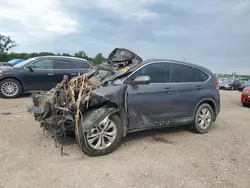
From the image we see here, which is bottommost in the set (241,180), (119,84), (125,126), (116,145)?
(241,180)

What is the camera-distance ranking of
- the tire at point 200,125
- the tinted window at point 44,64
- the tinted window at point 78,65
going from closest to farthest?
1. the tire at point 200,125
2. the tinted window at point 44,64
3. the tinted window at point 78,65

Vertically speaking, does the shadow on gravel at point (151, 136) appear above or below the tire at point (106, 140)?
below

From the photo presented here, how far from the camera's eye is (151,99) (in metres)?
5.05

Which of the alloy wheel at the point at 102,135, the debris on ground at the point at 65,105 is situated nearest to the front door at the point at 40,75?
the debris on ground at the point at 65,105

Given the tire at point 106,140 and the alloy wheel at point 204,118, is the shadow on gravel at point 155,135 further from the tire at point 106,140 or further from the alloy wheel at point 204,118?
the tire at point 106,140

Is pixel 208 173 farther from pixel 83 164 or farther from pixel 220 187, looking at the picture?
pixel 83 164

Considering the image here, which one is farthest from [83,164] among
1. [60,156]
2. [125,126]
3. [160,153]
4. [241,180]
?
[241,180]

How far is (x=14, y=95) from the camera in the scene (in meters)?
9.51

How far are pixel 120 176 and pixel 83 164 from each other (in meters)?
0.67

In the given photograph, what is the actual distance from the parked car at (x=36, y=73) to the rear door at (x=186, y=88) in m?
5.40

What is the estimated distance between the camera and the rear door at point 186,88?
5535 mm

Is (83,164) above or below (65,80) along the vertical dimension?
below

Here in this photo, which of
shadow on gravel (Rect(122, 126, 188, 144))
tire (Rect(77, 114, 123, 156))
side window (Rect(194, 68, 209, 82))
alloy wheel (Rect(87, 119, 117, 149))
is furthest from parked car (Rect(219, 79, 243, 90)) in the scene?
alloy wheel (Rect(87, 119, 117, 149))

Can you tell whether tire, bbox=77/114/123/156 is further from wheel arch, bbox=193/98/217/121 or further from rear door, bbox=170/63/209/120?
wheel arch, bbox=193/98/217/121
